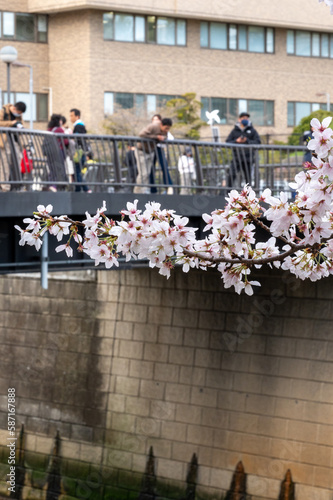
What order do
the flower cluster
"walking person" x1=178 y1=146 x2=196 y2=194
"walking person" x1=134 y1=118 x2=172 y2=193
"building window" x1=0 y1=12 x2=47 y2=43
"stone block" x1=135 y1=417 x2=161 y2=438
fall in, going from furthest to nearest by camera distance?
1. "building window" x1=0 y1=12 x2=47 y2=43
2. "stone block" x1=135 y1=417 x2=161 y2=438
3. "walking person" x1=178 y1=146 x2=196 y2=194
4. "walking person" x1=134 y1=118 x2=172 y2=193
5. the flower cluster

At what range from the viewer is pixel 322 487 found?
782 inches

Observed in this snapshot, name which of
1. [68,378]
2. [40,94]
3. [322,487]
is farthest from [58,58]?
[322,487]

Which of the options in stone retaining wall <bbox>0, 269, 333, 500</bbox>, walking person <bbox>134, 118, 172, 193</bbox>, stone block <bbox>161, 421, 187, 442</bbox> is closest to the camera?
walking person <bbox>134, 118, 172, 193</bbox>

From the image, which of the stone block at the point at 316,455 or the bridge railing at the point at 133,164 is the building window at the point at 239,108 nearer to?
the stone block at the point at 316,455

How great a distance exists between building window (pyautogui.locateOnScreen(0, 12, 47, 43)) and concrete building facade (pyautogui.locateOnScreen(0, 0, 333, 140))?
0.04 meters

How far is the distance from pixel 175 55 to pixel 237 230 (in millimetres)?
45781

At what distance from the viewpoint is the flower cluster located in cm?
531

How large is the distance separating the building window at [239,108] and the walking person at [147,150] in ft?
111

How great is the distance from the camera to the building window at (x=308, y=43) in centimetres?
5416

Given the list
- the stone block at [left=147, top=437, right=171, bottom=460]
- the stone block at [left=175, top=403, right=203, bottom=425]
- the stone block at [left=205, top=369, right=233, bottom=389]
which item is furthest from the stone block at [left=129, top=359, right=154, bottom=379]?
the stone block at [left=205, top=369, right=233, bottom=389]

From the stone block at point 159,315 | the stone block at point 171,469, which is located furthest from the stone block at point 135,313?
the stone block at point 171,469

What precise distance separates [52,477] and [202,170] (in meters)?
10.0

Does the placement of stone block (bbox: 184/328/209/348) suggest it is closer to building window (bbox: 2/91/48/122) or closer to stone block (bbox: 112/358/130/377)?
stone block (bbox: 112/358/130/377)

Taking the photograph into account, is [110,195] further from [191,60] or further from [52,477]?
[191,60]
